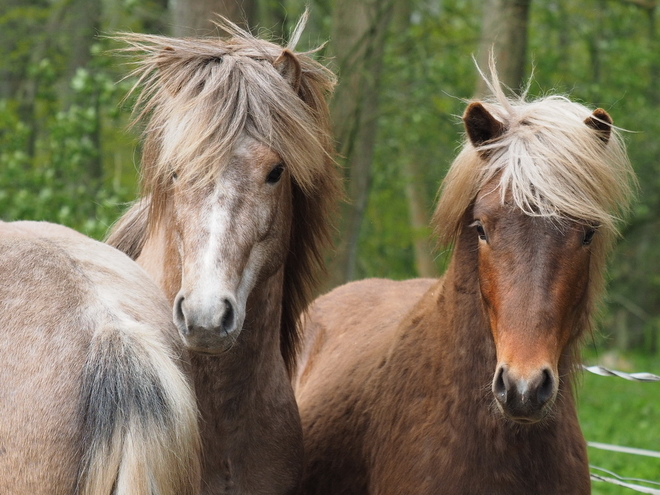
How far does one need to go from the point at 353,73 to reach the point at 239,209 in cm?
445

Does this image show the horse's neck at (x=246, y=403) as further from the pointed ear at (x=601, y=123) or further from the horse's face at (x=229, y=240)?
the pointed ear at (x=601, y=123)

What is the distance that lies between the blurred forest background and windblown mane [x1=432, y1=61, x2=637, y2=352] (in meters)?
0.44

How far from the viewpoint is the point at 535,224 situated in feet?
9.83

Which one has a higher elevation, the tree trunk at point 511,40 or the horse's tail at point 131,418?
the tree trunk at point 511,40

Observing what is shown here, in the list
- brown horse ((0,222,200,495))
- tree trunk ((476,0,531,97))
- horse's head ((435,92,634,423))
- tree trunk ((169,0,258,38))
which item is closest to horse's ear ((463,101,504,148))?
horse's head ((435,92,634,423))

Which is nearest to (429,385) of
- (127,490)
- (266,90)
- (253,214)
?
(253,214)

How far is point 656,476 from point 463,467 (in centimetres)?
433

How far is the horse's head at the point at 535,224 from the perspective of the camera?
2842mm

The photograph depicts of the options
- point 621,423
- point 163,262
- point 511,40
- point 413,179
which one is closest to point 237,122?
point 163,262

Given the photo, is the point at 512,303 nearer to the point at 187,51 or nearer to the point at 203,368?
the point at 203,368

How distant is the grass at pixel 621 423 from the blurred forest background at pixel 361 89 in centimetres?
146

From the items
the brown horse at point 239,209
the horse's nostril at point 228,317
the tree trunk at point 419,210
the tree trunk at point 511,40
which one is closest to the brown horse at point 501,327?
the brown horse at point 239,209

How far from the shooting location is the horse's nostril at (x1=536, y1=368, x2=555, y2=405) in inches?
109

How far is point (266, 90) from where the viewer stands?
10.6 feet
